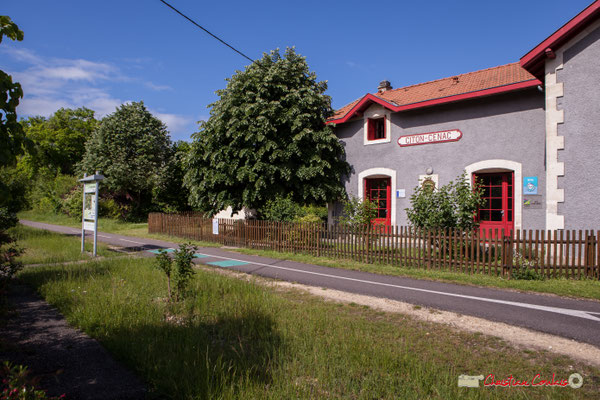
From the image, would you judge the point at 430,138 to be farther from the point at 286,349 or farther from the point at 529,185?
the point at 286,349

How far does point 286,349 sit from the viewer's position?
156 inches

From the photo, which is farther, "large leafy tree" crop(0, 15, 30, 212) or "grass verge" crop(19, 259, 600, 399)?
"grass verge" crop(19, 259, 600, 399)

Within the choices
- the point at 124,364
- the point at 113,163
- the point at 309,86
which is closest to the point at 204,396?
the point at 124,364

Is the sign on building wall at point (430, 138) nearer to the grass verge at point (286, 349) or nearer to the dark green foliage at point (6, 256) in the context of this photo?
the grass verge at point (286, 349)

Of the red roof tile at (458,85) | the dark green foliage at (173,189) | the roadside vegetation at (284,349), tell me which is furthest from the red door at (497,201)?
the dark green foliage at (173,189)

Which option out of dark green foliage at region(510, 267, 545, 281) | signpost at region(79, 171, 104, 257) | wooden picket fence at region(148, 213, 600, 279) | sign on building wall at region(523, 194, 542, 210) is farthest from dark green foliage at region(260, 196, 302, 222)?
dark green foliage at region(510, 267, 545, 281)

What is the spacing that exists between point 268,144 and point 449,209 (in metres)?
8.41

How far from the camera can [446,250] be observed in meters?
10.6

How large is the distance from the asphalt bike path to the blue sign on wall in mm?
6051

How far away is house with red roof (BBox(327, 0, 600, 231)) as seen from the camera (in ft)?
32.7

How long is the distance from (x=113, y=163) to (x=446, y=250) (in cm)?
2570

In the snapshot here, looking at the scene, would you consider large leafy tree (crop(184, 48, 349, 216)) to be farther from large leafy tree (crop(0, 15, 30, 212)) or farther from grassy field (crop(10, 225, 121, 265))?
large leafy tree (crop(0, 15, 30, 212))

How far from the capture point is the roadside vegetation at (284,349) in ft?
10.6

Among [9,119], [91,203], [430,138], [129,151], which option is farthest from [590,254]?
[129,151]
